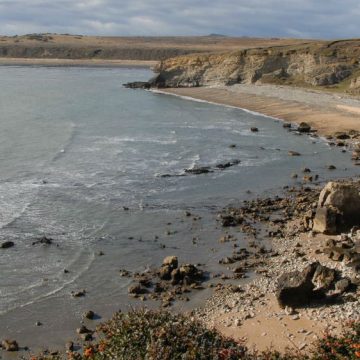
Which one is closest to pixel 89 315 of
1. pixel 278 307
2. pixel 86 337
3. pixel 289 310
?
pixel 86 337

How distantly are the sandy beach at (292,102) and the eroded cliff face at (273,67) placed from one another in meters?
2.89

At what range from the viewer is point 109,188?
3284 centimetres

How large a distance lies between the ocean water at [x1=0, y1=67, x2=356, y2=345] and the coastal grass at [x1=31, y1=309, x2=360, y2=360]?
6.61 m

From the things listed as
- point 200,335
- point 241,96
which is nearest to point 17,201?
point 200,335

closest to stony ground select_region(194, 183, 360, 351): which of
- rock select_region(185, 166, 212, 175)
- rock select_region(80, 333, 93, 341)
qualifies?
rock select_region(80, 333, 93, 341)

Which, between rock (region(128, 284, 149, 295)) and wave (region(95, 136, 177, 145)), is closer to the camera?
rock (region(128, 284, 149, 295))

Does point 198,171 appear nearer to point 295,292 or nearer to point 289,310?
point 295,292

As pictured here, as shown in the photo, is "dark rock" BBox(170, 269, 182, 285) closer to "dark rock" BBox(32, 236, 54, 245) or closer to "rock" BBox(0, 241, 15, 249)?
"dark rock" BBox(32, 236, 54, 245)

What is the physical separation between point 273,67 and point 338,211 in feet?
207

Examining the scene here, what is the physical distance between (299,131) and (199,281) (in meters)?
34.1

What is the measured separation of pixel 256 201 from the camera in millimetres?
30219

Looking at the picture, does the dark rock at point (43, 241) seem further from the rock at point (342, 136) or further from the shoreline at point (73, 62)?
the shoreline at point (73, 62)

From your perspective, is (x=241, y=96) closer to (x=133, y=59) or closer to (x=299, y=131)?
(x=299, y=131)

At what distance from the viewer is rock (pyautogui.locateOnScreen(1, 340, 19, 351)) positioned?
16.5 meters
